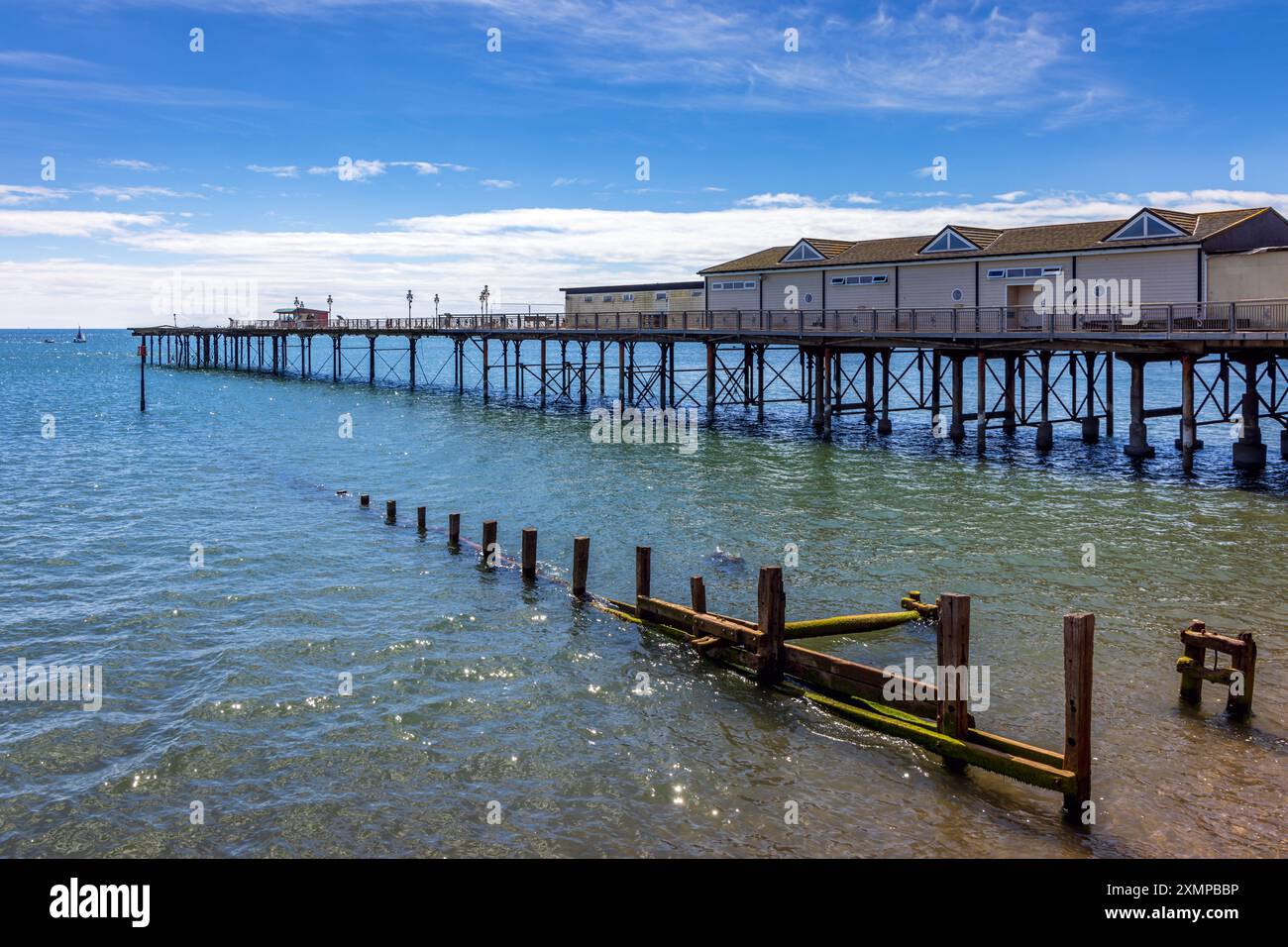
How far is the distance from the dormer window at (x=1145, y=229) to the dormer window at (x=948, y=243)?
6892 mm

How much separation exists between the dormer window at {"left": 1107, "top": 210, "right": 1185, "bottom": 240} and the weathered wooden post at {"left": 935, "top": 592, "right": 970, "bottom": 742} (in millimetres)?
29556

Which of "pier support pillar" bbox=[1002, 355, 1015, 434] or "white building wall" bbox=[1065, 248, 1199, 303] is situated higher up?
"white building wall" bbox=[1065, 248, 1199, 303]

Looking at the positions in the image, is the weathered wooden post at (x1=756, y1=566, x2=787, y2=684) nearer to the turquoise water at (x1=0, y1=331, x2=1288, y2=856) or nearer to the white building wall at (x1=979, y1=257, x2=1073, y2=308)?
the turquoise water at (x1=0, y1=331, x2=1288, y2=856)

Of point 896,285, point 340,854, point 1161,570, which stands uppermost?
point 896,285

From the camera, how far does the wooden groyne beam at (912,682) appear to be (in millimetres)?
11398

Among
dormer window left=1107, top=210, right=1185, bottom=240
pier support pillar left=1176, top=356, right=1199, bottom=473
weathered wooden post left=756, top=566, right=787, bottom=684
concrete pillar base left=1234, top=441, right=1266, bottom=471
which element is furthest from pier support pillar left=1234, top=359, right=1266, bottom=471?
weathered wooden post left=756, top=566, right=787, bottom=684

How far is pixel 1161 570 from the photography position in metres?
22.0

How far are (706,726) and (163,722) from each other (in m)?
7.87

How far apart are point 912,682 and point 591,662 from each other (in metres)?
5.72

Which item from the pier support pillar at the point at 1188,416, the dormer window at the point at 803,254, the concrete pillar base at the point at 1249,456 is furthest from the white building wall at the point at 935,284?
the concrete pillar base at the point at 1249,456

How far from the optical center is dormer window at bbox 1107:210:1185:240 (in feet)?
119

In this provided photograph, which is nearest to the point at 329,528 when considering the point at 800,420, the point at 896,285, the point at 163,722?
the point at 163,722
